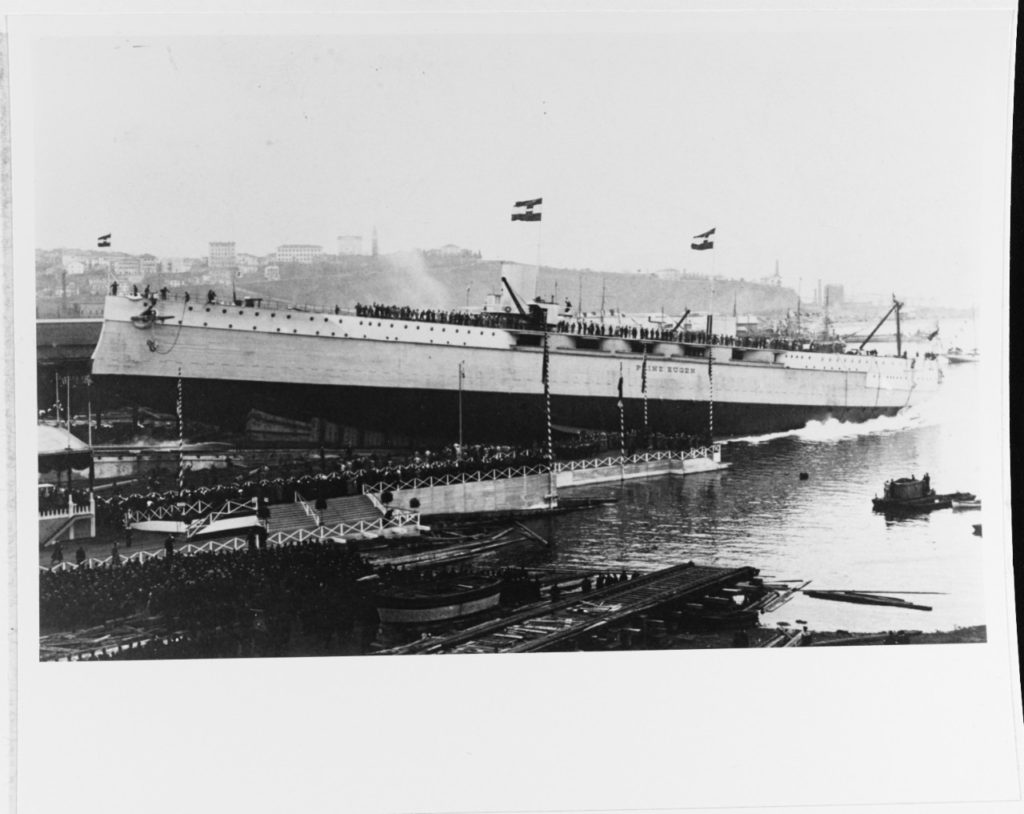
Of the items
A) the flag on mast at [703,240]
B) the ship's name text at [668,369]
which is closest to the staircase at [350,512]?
the ship's name text at [668,369]

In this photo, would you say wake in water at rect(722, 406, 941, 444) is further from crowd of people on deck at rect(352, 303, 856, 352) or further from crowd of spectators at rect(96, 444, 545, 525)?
crowd of spectators at rect(96, 444, 545, 525)

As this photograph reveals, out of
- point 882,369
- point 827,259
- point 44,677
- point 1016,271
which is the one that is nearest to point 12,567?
point 44,677

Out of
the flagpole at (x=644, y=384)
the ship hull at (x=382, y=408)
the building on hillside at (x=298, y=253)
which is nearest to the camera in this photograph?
the building on hillside at (x=298, y=253)

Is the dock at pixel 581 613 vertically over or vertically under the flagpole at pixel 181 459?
under

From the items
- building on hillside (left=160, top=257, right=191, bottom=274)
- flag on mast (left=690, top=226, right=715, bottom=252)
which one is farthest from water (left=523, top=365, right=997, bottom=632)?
building on hillside (left=160, top=257, right=191, bottom=274)

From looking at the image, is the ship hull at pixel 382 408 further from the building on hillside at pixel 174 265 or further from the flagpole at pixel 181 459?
the building on hillside at pixel 174 265

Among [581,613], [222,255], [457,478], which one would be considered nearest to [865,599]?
[581,613]
